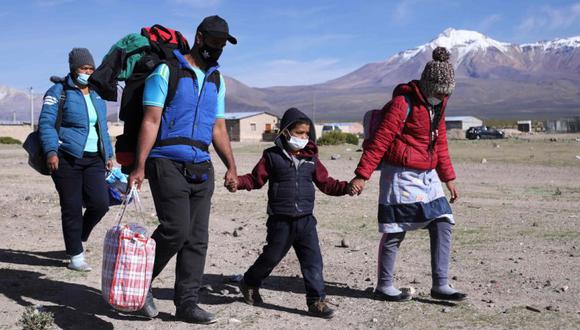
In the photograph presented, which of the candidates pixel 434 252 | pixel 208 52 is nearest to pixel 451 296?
pixel 434 252

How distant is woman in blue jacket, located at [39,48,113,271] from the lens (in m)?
6.45

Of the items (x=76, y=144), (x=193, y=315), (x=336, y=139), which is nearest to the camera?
(x=193, y=315)

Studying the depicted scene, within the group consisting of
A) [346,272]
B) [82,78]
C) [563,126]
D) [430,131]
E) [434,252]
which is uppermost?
[82,78]

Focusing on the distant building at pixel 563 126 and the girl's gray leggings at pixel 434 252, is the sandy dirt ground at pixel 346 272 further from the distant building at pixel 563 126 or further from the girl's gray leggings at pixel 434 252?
the distant building at pixel 563 126

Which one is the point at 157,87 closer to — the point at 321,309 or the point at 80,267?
the point at 321,309

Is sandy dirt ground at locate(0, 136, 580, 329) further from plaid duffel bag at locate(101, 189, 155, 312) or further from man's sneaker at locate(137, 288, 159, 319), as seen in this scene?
plaid duffel bag at locate(101, 189, 155, 312)

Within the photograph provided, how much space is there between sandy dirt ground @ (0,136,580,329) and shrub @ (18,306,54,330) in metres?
0.20

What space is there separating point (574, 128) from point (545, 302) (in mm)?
94319

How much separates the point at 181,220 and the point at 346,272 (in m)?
2.29

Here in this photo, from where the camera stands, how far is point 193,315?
16.4 ft

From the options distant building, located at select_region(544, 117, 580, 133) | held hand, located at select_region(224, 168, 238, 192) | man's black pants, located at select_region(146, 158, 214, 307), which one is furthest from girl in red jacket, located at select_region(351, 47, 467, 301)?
distant building, located at select_region(544, 117, 580, 133)

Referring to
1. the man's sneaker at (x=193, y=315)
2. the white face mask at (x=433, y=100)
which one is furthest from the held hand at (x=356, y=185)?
the man's sneaker at (x=193, y=315)

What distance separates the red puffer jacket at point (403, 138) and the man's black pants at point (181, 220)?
1196 mm

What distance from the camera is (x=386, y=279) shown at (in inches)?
225
